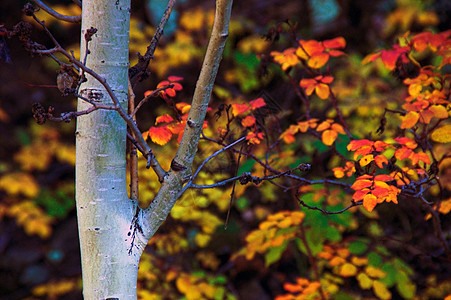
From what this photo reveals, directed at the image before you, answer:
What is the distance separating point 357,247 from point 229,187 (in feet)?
2.78

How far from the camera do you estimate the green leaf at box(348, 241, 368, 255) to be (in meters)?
2.31

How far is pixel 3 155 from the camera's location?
170 inches

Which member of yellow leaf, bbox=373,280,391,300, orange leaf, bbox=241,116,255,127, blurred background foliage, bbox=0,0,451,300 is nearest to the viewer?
orange leaf, bbox=241,116,255,127

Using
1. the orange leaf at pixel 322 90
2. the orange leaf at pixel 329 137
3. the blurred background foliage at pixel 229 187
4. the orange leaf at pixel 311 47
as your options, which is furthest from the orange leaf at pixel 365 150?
the blurred background foliage at pixel 229 187

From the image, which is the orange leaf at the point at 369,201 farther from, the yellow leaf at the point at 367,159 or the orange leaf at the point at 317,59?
the orange leaf at the point at 317,59

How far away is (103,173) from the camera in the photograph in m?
1.09

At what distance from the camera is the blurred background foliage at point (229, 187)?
269 cm

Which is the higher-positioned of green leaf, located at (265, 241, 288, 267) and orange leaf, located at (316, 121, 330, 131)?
orange leaf, located at (316, 121, 330, 131)

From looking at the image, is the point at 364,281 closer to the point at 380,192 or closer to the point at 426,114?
the point at 426,114

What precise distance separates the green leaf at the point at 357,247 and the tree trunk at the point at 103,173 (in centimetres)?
159

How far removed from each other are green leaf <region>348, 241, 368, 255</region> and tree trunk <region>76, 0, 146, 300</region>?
1.59m

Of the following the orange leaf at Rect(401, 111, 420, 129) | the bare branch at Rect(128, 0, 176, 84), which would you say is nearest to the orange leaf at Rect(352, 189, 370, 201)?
the orange leaf at Rect(401, 111, 420, 129)

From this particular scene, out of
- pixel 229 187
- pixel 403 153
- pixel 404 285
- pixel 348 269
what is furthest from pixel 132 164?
pixel 404 285

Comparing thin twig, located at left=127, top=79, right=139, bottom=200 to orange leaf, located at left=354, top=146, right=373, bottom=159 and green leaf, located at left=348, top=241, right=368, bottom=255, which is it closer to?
orange leaf, located at left=354, top=146, right=373, bottom=159
